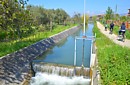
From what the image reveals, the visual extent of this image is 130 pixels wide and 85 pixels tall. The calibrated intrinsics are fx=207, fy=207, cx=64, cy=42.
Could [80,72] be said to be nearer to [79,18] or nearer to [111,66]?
[111,66]

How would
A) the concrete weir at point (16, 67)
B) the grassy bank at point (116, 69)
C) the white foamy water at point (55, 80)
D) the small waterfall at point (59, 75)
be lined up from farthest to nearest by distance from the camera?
1. the small waterfall at point (59, 75)
2. the white foamy water at point (55, 80)
3. the concrete weir at point (16, 67)
4. the grassy bank at point (116, 69)

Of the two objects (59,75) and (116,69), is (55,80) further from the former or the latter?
(116,69)

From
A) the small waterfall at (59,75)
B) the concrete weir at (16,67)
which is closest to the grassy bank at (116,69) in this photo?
the small waterfall at (59,75)

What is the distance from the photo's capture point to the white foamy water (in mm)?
13849

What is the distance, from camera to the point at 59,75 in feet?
49.1

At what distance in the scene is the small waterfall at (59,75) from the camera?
14.0 m

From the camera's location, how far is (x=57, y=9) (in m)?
61.8

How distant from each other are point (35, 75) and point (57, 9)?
48289 mm

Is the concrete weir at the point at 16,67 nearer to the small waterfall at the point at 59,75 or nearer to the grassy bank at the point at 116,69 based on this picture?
the small waterfall at the point at 59,75

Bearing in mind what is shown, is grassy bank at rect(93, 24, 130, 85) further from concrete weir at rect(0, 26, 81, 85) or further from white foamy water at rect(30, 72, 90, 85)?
concrete weir at rect(0, 26, 81, 85)

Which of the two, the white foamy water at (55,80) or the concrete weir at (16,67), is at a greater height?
the concrete weir at (16,67)

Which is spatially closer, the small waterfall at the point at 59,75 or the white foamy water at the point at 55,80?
the white foamy water at the point at 55,80

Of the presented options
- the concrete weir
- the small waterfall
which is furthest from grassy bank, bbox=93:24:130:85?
the concrete weir

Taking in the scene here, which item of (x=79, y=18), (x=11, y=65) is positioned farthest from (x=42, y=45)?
(x=79, y=18)
